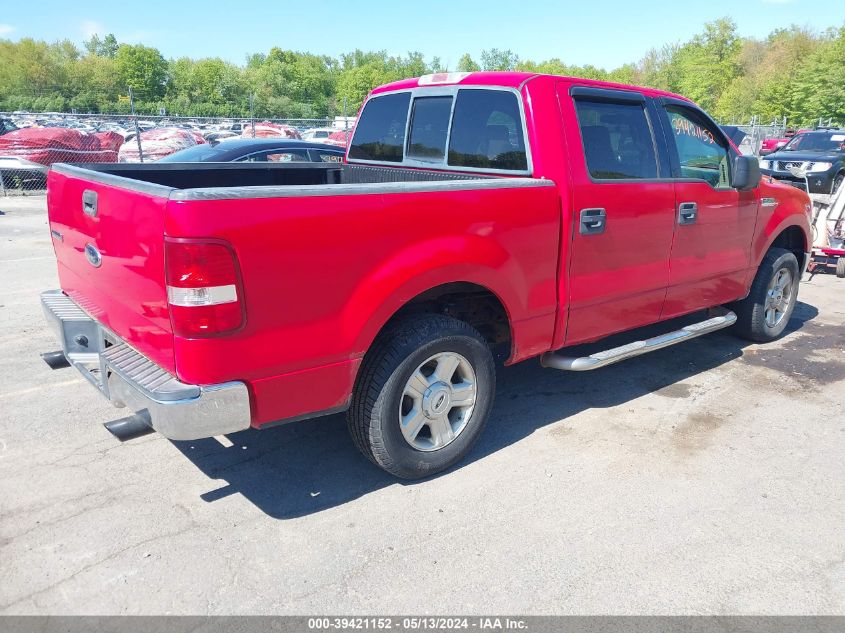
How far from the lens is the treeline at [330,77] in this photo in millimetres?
51844

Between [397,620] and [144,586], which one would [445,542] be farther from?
[144,586]

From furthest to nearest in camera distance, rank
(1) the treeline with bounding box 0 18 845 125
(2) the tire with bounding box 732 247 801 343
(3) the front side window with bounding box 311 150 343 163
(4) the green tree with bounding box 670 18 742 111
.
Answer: (4) the green tree with bounding box 670 18 742 111 → (1) the treeline with bounding box 0 18 845 125 → (3) the front side window with bounding box 311 150 343 163 → (2) the tire with bounding box 732 247 801 343

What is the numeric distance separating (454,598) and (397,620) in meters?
0.25

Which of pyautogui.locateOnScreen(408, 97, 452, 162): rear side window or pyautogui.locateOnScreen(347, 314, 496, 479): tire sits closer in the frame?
pyautogui.locateOnScreen(347, 314, 496, 479): tire

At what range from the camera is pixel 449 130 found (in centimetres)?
416

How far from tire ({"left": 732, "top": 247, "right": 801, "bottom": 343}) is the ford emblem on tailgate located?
4938 millimetres

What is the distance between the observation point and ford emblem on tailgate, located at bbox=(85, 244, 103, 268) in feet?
10.00

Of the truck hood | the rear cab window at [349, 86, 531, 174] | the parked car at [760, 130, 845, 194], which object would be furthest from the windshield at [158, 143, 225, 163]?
the truck hood

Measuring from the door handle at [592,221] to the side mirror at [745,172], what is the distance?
1.47 meters

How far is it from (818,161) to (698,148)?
13642 mm

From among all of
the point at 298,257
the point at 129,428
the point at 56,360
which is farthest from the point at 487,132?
the point at 56,360

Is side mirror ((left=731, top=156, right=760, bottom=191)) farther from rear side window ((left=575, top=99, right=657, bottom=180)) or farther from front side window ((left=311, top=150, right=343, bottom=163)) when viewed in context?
front side window ((left=311, top=150, right=343, bottom=163))

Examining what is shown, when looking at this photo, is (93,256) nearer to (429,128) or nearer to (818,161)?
(429,128)

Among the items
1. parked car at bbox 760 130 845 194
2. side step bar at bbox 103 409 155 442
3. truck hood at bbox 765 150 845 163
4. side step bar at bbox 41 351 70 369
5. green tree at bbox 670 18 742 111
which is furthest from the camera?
green tree at bbox 670 18 742 111
